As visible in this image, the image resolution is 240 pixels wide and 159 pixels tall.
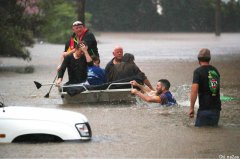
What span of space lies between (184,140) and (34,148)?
7.88ft

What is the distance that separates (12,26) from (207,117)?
55.7 feet

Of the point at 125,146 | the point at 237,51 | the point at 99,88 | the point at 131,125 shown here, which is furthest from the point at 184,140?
the point at 237,51

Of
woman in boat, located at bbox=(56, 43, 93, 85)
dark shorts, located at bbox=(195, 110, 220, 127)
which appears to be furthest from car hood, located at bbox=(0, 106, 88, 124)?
woman in boat, located at bbox=(56, 43, 93, 85)

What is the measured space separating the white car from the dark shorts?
253 cm

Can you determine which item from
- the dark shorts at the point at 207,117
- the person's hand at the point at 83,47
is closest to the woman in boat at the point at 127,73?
the person's hand at the point at 83,47

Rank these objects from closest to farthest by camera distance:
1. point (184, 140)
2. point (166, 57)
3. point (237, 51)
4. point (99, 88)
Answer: point (184, 140) < point (99, 88) < point (166, 57) < point (237, 51)

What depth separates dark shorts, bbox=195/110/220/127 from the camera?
1448cm

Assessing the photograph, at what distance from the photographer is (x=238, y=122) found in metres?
15.7

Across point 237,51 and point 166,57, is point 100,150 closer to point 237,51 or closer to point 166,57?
point 166,57

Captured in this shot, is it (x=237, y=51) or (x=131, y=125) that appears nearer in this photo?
(x=131, y=125)

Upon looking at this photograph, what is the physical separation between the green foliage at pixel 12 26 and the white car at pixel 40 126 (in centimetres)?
1754

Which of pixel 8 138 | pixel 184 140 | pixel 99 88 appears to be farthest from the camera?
pixel 99 88

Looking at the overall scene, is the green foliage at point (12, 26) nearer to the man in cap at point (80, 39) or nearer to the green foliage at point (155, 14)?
the man in cap at point (80, 39)

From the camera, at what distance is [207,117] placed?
14547 millimetres
